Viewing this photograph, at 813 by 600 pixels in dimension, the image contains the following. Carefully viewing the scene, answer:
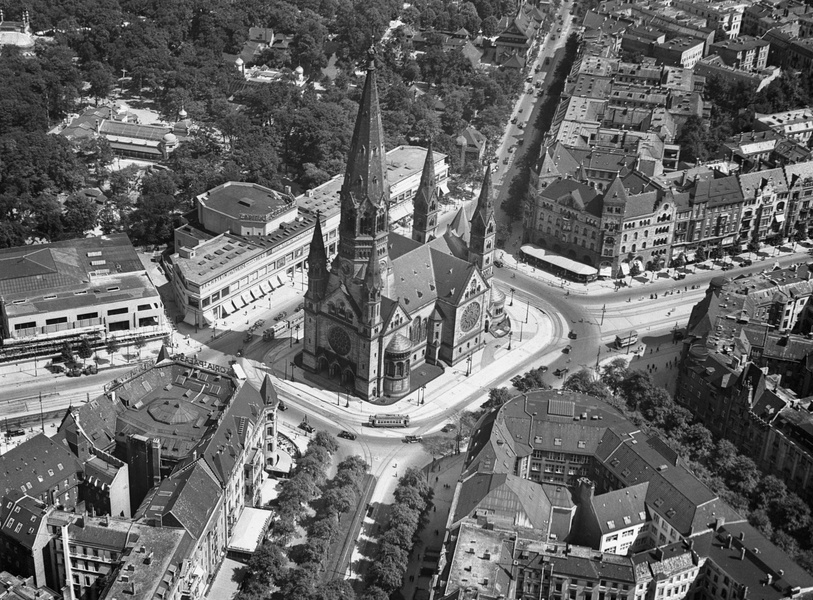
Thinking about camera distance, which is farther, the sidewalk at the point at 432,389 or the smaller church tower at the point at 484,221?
the smaller church tower at the point at 484,221

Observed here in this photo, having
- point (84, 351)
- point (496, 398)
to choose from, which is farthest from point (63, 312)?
point (496, 398)

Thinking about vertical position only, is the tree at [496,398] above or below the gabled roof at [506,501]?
below

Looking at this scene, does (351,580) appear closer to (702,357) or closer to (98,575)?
(98,575)

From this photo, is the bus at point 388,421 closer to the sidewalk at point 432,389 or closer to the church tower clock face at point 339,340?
the sidewalk at point 432,389

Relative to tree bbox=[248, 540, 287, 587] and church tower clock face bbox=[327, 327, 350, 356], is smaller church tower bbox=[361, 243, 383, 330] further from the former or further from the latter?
tree bbox=[248, 540, 287, 587]

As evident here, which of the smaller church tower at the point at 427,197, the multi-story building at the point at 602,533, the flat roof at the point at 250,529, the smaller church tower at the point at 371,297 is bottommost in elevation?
Result: the flat roof at the point at 250,529

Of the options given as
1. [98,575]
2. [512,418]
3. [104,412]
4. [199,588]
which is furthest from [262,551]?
[512,418]

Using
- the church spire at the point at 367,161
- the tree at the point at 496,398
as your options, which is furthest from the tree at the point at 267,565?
the church spire at the point at 367,161
